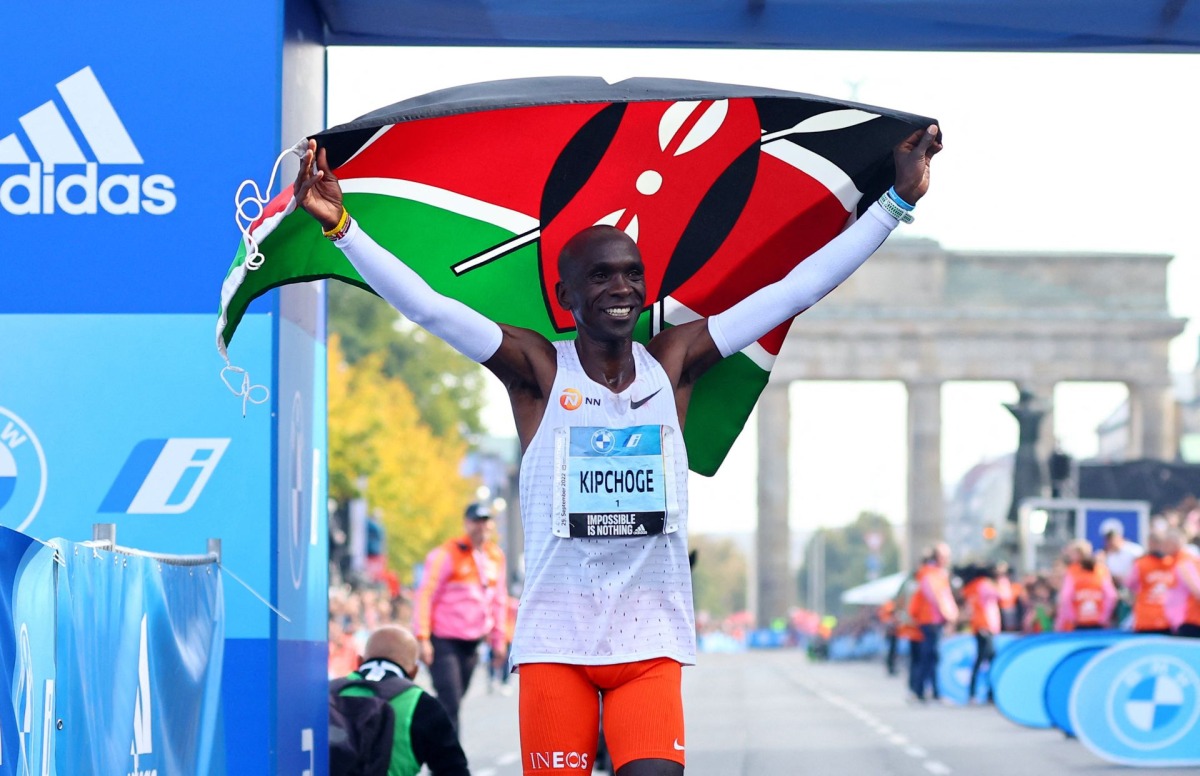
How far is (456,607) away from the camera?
47.5ft

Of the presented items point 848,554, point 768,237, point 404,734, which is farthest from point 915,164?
point 848,554

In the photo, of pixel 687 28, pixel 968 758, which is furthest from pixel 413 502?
pixel 687 28

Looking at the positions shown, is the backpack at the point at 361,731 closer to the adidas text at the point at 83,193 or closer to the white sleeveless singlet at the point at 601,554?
the adidas text at the point at 83,193

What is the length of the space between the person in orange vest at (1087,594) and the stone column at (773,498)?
57586mm

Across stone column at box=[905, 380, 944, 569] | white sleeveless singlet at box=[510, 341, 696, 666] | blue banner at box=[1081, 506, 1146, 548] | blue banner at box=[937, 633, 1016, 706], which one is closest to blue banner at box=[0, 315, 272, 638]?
white sleeveless singlet at box=[510, 341, 696, 666]

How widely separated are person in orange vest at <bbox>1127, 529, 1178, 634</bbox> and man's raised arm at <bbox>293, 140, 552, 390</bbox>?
1367 centimetres

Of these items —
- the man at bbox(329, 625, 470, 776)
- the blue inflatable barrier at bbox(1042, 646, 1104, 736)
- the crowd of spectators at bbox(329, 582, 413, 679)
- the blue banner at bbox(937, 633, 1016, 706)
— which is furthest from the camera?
the blue banner at bbox(937, 633, 1016, 706)

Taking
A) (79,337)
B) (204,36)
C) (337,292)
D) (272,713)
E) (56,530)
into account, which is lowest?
(272,713)

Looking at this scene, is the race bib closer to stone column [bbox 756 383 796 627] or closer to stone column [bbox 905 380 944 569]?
stone column [bbox 756 383 796 627]

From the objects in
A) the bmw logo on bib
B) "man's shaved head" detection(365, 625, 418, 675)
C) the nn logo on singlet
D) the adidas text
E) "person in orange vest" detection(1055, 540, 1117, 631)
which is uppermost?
the adidas text

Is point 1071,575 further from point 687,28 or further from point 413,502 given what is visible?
point 413,502

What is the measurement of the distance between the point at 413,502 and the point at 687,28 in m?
56.9

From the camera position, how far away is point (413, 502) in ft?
213

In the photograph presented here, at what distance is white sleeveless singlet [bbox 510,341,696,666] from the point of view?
557cm
